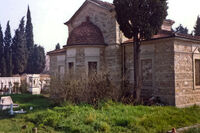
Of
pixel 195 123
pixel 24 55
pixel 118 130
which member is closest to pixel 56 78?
pixel 118 130

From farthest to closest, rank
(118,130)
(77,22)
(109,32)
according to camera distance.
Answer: (77,22) < (109,32) < (118,130)

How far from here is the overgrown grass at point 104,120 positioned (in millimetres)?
6914

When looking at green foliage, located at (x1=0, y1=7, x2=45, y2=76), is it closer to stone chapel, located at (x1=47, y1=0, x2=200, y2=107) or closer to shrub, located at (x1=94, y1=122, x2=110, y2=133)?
stone chapel, located at (x1=47, y1=0, x2=200, y2=107)

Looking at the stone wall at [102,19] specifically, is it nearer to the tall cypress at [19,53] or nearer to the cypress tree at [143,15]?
the cypress tree at [143,15]

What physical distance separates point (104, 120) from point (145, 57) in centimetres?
649

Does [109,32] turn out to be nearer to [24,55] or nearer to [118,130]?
[118,130]

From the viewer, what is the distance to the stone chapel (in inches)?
456

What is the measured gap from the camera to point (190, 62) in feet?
40.7

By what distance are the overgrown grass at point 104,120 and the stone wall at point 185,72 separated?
255 cm

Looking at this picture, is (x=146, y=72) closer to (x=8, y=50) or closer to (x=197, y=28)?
(x=197, y=28)

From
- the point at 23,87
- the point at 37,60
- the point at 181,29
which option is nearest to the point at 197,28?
the point at 181,29

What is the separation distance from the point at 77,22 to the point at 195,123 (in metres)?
12.8

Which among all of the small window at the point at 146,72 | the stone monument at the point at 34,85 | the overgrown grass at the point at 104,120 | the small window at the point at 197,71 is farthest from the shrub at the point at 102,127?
the stone monument at the point at 34,85

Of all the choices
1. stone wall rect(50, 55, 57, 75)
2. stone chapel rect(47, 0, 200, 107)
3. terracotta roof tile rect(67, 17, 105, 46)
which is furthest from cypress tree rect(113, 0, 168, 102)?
stone wall rect(50, 55, 57, 75)
